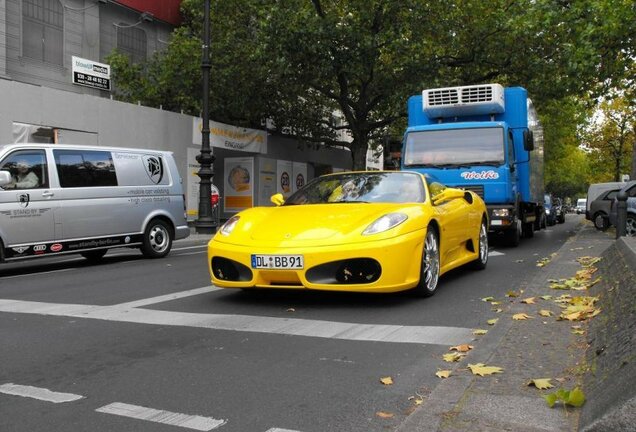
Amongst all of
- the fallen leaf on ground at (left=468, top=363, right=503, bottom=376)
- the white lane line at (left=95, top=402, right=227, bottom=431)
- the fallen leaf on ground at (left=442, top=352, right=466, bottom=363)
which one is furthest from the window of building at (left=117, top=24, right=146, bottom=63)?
the fallen leaf on ground at (left=468, top=363, right=503, bottom=376)

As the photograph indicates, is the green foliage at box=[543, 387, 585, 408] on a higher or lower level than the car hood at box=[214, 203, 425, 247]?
lower

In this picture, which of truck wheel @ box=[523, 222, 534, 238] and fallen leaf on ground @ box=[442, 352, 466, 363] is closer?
fallen leaf on ground @ box=[442, 352, 466, 363]

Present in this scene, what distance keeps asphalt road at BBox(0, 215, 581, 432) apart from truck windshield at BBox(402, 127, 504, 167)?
4401 mm

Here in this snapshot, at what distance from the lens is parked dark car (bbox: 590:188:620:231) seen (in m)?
19.8

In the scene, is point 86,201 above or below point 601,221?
above

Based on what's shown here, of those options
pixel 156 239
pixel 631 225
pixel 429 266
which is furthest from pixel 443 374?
pixel 631 225

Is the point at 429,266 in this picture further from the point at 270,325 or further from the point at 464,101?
the point at 464,101

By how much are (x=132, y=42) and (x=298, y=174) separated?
32.0 feet

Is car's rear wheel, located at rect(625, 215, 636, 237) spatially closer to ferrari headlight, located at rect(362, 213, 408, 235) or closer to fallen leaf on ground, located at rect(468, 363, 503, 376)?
ferrari headlight, located at rect(362, 213, 408, 235)

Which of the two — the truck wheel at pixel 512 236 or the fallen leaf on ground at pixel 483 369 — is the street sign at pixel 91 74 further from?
the fallen leaf on ground at pixel 483 369

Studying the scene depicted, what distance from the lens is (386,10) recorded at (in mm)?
21031

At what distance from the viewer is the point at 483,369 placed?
12.4 ft

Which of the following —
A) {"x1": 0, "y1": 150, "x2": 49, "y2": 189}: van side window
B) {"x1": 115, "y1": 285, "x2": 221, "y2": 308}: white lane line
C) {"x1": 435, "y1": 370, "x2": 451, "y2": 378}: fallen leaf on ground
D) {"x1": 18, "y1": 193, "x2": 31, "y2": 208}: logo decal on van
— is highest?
{"x1": 0, "y1": 150, "x2": 49, "y2": 189}: van side window

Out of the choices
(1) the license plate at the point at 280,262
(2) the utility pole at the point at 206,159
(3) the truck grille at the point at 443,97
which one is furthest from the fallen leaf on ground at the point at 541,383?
(2) the utility pole at the point at 206,159
